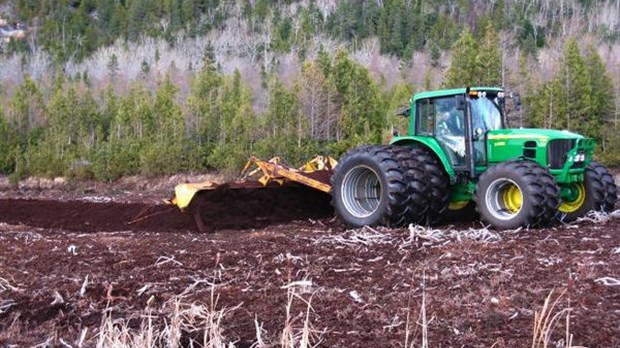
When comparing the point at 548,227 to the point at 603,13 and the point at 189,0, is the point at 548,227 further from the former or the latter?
the point at 189,0

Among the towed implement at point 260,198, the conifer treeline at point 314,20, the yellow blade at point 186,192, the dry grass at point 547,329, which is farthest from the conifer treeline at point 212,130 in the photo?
the conifer treeline at point 314,20

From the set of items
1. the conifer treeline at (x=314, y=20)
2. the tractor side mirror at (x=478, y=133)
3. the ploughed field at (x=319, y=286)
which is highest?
the conifer treeline at (x=314, y=20)

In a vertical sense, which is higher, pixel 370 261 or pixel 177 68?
pixel 177 68

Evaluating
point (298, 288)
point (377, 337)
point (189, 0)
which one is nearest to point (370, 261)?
point (298, 288)

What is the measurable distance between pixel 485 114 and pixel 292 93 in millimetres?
29554

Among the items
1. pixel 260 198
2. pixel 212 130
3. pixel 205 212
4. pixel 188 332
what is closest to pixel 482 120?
pixel 260 198

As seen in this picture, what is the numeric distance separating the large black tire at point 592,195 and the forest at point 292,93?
12214 millimetres

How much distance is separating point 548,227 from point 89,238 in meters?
5.66

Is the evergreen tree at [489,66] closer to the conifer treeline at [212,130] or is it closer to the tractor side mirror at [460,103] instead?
the conifer treeline at [212,130]

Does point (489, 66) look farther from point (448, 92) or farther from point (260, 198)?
point (260, 198)

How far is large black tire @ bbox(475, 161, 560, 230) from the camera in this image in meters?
8.07

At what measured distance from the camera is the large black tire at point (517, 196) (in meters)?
8.07

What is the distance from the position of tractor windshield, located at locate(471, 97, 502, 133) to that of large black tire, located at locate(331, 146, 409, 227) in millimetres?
1260

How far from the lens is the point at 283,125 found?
3806cm
